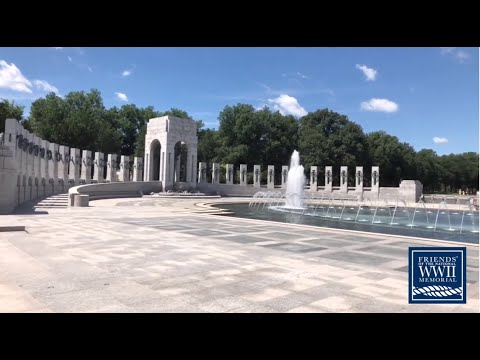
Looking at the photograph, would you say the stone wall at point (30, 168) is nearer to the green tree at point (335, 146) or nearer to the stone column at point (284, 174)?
the stone column at point (284, 174)

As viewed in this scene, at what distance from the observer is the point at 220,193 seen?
4628cm

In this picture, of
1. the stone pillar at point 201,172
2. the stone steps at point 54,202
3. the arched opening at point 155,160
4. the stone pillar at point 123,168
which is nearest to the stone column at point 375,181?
the stone pillar at point 201,172

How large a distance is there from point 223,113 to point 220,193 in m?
22.0

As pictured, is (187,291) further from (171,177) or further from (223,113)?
(223,113)

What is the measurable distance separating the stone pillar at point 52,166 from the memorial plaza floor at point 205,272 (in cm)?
1819

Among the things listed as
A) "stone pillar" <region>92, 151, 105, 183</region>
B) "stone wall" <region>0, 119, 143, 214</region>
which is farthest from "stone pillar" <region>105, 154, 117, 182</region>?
"stone pillar" <region>92, 151, 105, 183</region>

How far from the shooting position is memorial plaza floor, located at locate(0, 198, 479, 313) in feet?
16.7

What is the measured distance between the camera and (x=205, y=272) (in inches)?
274

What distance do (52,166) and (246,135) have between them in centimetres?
3368

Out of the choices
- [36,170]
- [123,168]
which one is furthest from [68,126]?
[36,170]

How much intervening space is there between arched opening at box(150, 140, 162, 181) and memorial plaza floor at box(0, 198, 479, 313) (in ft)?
111

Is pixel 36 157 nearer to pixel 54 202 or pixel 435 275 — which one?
pixel 54 202

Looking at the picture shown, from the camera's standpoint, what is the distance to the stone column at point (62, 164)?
3070 cm
